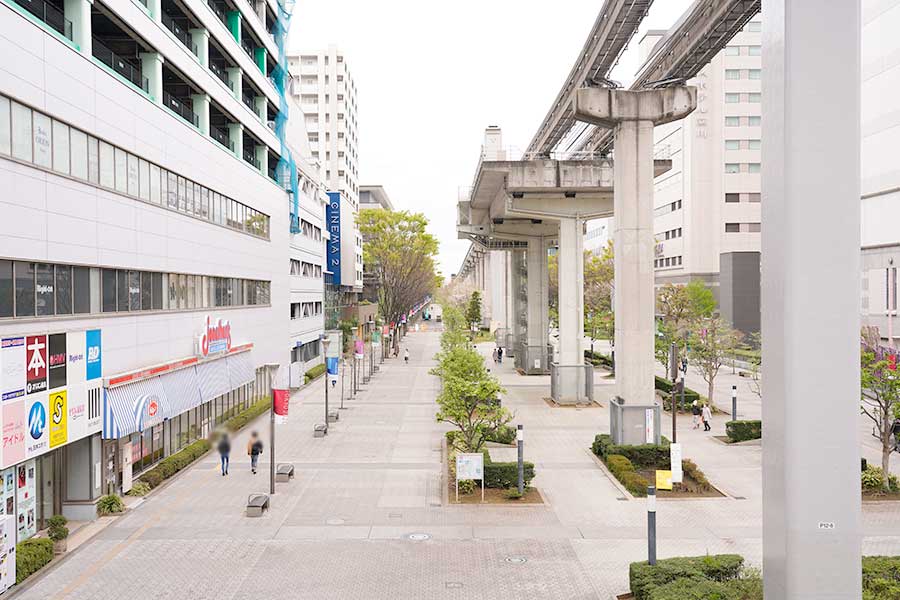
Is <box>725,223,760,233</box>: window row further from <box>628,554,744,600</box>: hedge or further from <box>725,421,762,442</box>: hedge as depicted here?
<box>628,554,744,600</box>: hedge

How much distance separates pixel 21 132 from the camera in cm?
1473

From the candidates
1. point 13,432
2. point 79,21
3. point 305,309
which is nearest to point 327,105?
point 305,309

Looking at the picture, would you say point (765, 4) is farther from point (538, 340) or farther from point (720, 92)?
point (720, 92)

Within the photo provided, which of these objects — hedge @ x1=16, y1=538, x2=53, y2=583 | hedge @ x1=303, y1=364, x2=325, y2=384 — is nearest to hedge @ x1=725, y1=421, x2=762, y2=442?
hedge @ x1=16, y1=538, x2=53, y2=583

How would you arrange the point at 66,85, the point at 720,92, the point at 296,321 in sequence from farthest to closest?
the point at 720,92
the point at 296,321
the point at 66,85

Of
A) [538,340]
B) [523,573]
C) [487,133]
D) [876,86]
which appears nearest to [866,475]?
[523,573]

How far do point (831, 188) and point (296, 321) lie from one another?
132 feet

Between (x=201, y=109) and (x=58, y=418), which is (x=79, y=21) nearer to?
(x=58, y=418)

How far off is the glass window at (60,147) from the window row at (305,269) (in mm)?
Answer: 28860

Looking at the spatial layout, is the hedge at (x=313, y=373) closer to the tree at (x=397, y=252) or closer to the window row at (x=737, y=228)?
the tree at (x=397, y=252)

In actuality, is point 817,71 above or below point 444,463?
above

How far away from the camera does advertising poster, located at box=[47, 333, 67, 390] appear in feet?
50.0

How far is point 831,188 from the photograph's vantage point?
8.16m

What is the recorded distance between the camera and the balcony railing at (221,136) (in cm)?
2911
